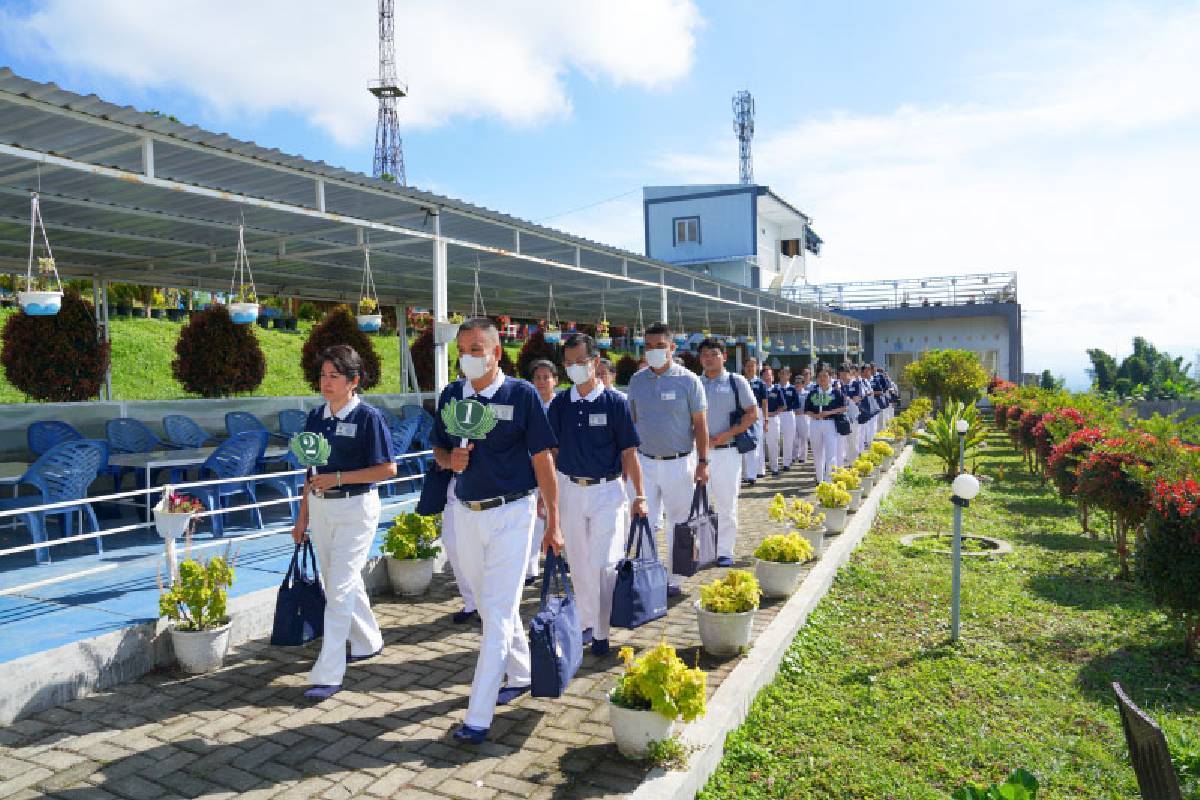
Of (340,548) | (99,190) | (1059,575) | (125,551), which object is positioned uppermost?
(99,190)

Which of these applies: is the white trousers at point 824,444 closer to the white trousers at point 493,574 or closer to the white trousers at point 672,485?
the white trousers at point 672,485

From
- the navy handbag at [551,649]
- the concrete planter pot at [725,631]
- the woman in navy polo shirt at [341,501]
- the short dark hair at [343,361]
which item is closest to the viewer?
the navy handbag at [551,649]

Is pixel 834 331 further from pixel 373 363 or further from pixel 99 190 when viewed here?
pixel 99 190

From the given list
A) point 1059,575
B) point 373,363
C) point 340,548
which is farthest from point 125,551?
point 1059,575

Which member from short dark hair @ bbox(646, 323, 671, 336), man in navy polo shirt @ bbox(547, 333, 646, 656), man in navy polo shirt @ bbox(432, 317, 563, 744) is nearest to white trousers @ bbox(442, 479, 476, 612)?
man in navy polo shirt @ bbox(547, 333, 646, 656)

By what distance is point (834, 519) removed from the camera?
26.7 feet

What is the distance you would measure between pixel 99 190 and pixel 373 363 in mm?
6317

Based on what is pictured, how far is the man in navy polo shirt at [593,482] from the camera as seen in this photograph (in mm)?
4836

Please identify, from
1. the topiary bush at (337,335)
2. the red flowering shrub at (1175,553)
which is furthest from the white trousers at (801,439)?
the red flowering shrub at (1175,553)

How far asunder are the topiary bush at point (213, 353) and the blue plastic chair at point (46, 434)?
2.79 m

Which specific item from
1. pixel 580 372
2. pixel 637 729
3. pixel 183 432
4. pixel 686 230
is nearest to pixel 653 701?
pixel 637 729

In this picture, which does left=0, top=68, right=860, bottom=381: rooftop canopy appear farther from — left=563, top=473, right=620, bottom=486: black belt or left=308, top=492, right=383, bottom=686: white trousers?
left=563, top=473, right=620, bottom=486: black belt

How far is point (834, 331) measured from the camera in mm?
33750

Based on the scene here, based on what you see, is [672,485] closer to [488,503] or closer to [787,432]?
[488,503]
